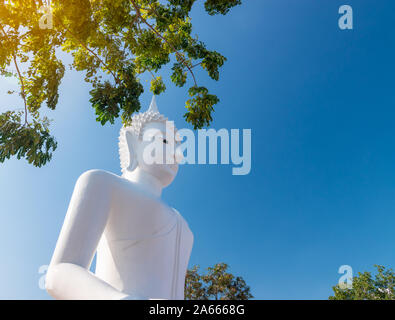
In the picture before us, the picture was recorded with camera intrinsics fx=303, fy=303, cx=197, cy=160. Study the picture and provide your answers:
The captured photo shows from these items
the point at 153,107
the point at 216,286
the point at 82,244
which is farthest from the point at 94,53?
the point at 216,286

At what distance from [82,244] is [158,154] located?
1.98 m

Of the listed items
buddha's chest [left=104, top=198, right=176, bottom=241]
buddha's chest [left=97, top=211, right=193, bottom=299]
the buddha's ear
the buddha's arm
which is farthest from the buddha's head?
the buddha's arm

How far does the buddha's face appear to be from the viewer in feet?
15.5

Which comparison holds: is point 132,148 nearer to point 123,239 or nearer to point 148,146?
point 148,146

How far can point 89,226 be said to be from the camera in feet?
10.7

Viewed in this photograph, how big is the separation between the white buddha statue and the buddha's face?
0.7 inches

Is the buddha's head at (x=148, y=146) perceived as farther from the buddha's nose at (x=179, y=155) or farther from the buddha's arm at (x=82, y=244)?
the buddha's arm at (x=82, y=244)

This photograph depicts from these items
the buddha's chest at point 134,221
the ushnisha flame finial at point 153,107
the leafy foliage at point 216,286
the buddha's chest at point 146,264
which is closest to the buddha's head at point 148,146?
the ushnisha flame finial at point 153,107

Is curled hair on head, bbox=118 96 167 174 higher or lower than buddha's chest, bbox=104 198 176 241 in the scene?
higher

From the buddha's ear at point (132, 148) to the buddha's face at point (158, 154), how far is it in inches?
2.0

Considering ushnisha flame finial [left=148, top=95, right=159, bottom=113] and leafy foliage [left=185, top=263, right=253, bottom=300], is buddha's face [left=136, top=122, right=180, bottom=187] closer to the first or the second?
ushnisha flame finial [left=148, top=95, right=159, bottom=113]
